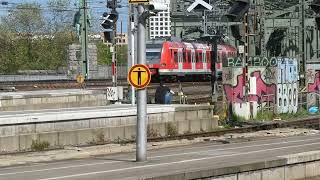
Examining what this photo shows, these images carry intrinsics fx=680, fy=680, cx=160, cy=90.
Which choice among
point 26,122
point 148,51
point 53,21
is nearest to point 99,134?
point 26,122

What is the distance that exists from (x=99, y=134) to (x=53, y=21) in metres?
74.2

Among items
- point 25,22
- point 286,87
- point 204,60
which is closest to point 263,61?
point 286,87

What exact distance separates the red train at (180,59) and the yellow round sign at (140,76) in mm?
35512

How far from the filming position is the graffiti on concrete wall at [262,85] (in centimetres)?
3038

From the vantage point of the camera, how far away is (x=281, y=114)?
107 ft

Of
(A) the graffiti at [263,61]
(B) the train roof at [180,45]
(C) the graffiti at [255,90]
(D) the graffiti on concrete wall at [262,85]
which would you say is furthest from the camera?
(B) the train roof at [180,45]

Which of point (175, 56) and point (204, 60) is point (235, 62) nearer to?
point (175, 56)

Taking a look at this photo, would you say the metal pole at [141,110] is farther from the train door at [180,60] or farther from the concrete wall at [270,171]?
the train door at [180,60]

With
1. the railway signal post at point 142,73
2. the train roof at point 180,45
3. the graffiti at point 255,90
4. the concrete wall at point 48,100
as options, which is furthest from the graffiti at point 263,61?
the train roof at point 180,45

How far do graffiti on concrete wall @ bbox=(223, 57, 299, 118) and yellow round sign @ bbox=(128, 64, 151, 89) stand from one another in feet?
51.1

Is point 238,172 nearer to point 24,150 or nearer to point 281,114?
point 24,150

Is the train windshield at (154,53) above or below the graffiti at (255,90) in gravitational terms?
above

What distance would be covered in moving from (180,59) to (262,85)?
2187 cm

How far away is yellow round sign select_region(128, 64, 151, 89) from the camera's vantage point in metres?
14.4
